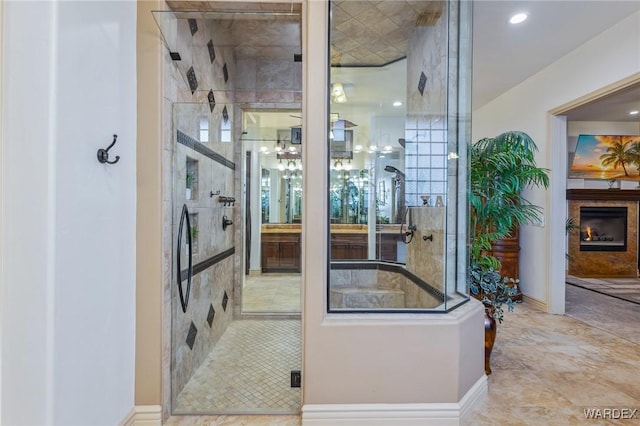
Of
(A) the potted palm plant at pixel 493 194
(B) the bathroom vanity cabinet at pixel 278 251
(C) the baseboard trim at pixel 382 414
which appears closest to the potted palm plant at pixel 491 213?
(A) the potted palm plant at pixel 493 194

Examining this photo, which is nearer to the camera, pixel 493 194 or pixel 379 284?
pixel 493 194

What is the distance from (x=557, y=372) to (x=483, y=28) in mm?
3089

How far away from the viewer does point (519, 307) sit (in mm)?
3936

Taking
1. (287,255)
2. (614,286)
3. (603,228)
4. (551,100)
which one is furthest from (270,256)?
(603,228)

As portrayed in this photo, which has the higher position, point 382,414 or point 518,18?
point 518,18

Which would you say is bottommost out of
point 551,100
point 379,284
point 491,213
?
point 379,284

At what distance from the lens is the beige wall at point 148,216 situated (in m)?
1.70

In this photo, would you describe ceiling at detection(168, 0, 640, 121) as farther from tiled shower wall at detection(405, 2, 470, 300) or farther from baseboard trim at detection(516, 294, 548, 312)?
baseboard trim at detection(516, 294, 548, 312)

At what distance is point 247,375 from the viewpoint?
222cm
